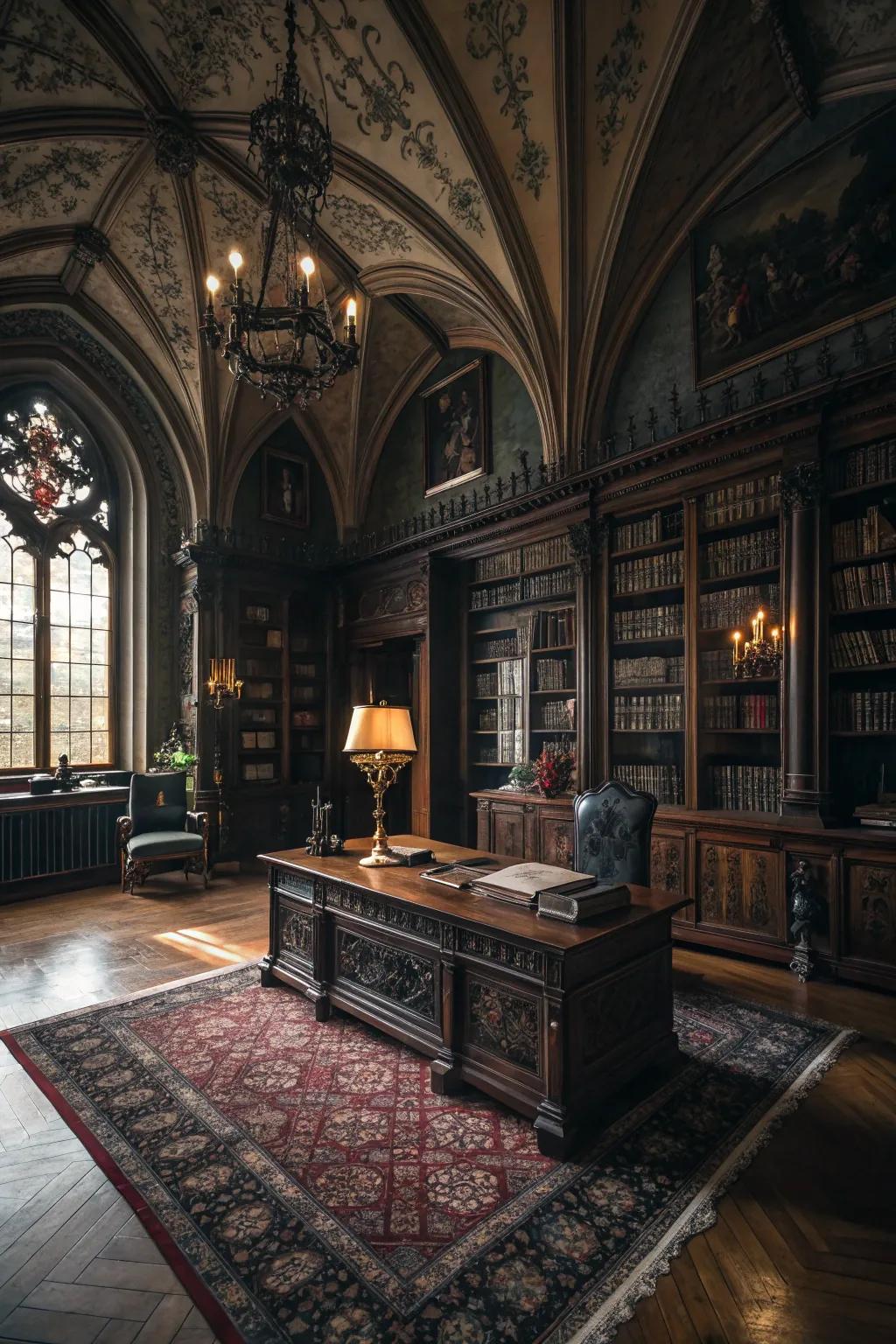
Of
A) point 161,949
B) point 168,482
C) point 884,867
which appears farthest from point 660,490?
point 168,482

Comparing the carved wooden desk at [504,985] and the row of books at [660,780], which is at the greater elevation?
the row of books at [660,780]

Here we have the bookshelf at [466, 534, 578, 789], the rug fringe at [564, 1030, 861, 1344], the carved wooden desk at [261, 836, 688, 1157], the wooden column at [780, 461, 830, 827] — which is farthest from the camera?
the bookshelf at [466, 534, 578, 789]

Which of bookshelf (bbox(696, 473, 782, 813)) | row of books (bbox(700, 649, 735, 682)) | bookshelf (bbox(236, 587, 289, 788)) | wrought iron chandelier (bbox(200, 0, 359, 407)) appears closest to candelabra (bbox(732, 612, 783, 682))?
bookshelf (bbox(696, 473, 782, 813))

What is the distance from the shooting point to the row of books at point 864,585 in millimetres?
3711

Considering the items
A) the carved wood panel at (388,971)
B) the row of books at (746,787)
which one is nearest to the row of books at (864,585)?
the row of books at (746,787)

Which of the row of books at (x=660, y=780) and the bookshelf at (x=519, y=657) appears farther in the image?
the bookshelf at (x=519, y=657)

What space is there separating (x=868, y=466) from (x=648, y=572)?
1.50 m

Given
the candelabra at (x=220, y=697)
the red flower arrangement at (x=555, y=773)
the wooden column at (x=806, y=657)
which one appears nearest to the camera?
the wooden column at (x=806, y=657)

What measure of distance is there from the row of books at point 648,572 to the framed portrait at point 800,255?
53.0 inches

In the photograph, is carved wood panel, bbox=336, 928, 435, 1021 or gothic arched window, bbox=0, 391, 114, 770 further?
gothic arched window, bbox=0, 391, 114, 770

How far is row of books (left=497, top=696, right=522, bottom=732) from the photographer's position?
5.88 meters

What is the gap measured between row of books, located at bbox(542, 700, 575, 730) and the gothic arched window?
483cm

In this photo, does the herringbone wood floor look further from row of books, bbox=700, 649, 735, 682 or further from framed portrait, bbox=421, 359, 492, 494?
framed portrait, bbox=421, 359, 492, 494

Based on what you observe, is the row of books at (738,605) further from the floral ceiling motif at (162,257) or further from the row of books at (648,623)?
the floral ceiling motif at (162,257)
